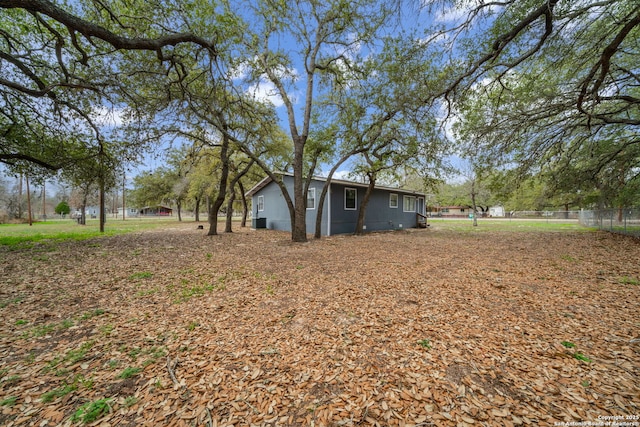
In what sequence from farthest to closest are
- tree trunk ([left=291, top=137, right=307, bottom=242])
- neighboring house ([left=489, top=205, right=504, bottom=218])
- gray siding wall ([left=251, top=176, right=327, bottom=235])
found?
neighboring house ([left=489, top=205, right=504, bottom=218]) → gray siding wall ([left=251, top=176, right=327, bottom=235]) → tree trunk ([left=291, top=137, right=307, bottom=242])

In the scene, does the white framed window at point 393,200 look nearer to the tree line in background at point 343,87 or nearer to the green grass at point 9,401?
the tree line in background at point 343,87

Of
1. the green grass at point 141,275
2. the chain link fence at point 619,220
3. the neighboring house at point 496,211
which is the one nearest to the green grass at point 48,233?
the green grass at point 141,275

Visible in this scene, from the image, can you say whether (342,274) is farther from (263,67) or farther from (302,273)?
(263,67)

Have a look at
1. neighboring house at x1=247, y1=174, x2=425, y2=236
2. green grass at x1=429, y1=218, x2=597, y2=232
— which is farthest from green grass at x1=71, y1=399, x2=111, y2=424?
green grass at x1=429, y1=218, x2=597, y2=232

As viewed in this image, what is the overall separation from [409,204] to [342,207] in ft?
26.6

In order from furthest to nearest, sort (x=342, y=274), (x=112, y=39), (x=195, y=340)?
(x=342, y=274) → (x=112, y=39) → (x=195, y=340)

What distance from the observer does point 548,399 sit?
187cm

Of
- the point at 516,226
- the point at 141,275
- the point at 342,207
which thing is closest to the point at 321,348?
the point at 141,275

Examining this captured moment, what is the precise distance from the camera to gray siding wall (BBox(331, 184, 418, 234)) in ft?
43.4

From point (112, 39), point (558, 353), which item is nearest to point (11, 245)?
point (112, 39)

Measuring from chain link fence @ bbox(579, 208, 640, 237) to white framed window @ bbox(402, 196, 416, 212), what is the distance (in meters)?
10.5

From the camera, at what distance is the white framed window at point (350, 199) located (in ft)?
45.2

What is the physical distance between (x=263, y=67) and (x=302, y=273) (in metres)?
8.54

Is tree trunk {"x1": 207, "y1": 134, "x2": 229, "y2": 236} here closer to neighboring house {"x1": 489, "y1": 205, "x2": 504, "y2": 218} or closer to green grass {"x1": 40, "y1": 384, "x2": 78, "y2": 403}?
green grass {"x1": 40, "y1": 384, "x2": 78, "y2": 403}
